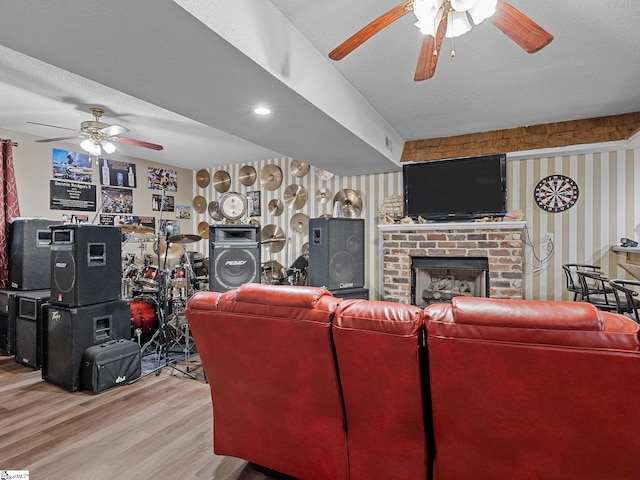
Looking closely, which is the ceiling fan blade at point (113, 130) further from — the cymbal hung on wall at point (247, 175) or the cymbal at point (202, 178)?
the cymbal at point (202, 178)

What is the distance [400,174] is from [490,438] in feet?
13.0

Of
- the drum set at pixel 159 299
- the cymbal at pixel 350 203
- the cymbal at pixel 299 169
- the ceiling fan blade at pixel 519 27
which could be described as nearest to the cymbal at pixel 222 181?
the cymbal at pixel 299 169

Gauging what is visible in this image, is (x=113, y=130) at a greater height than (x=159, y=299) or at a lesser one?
greater

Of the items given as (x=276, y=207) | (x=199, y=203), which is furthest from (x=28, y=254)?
(x=276, y=207)

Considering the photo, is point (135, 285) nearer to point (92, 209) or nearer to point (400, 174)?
point (92, 209)

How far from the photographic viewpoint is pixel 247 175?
580 cm

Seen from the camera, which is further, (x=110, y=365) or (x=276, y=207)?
(x=276, y=207)

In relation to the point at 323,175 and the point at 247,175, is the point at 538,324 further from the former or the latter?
the point at 247,175

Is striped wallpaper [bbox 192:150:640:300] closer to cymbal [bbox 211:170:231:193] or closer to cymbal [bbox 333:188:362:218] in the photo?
cymbal [bbox 333:188:362:218]

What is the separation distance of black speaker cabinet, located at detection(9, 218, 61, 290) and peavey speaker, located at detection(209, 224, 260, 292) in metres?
1.81

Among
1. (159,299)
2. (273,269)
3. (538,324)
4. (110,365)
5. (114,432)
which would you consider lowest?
(114,432)

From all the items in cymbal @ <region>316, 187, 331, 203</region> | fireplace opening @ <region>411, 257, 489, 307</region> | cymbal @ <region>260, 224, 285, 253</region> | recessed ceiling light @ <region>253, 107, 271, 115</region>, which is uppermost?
recessed ceiling light @ <region>253, 107, 271, 115</region>

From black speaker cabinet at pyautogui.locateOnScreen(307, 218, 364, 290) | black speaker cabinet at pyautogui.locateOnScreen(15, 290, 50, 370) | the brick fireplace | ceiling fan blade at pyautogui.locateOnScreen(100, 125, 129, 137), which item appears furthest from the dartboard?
black speaker cabinet at pyautogui.locateOnScreen(15, 290, 50, 370)

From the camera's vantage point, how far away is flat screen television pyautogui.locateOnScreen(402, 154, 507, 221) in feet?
13.0
